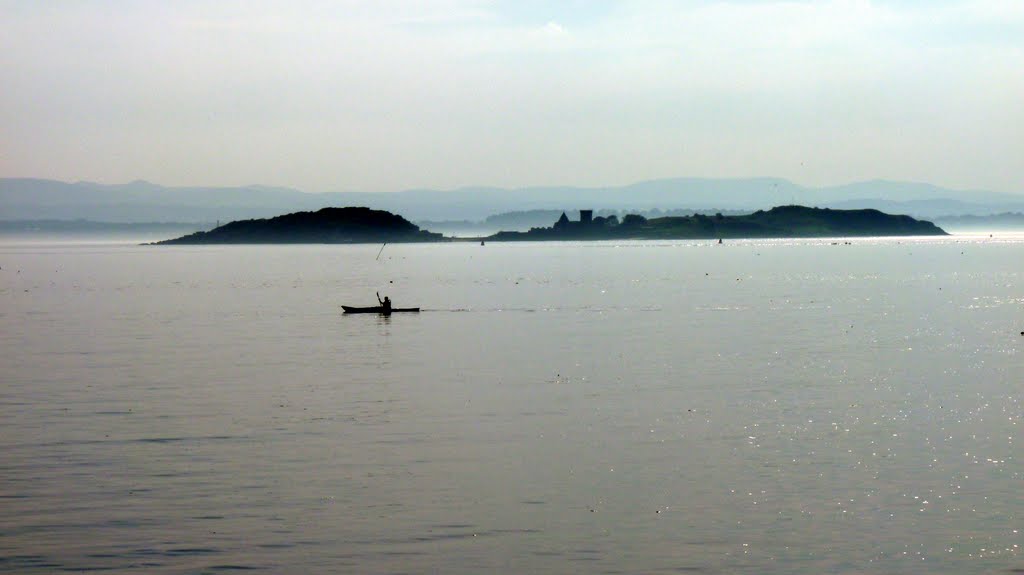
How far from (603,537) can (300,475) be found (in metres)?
9.78

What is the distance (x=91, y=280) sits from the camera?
186500 mm

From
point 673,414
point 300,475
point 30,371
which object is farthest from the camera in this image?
point 30,371

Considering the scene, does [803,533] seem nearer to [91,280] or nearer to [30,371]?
[30,371]

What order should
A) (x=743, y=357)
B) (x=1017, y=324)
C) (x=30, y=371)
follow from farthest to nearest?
(x=1017, y=324), (x=743, y=357), (x=30, y=371)

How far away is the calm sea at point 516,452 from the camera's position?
25219 millimetres

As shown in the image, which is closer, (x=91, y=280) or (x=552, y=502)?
(x=552, y=502)

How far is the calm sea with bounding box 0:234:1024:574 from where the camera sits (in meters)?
25.2

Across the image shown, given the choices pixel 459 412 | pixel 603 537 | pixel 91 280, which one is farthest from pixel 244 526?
pixel 91 280

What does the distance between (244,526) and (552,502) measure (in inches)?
275

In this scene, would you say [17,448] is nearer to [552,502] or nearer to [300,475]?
[300,475]

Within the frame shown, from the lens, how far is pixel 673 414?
Answer: 42.9 meters

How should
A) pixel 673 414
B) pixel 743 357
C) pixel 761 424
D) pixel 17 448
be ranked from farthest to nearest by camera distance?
pixel 743 357
pixel 673 414
pixel 761 424
pixel 17 448

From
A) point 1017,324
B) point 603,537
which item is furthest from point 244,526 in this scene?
point 1017,324

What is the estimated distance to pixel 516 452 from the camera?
118ft
